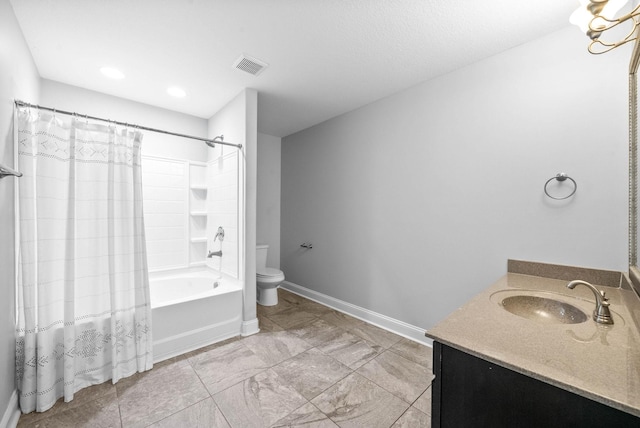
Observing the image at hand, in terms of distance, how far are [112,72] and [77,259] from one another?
1.65 metres

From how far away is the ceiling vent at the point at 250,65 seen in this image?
2074 millimetres

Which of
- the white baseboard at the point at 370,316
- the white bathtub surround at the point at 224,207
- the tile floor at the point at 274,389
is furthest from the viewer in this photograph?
the white bathtub surround at the point at 224,207

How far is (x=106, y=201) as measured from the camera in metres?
1.87

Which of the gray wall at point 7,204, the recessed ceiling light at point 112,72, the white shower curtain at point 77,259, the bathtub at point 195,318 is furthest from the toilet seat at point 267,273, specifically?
the recessed ceiling light at point 112,72

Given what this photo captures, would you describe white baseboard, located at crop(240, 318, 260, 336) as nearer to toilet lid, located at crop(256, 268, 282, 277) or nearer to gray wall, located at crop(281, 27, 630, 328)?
toilet lid, located at crop(256, 268, 282, 277)

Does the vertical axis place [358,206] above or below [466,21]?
below

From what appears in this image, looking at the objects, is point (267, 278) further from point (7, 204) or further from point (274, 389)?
point (7, 204)

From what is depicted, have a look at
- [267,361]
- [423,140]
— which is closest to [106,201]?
[267,361]

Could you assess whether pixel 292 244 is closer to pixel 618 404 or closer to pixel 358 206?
pixel 358 206

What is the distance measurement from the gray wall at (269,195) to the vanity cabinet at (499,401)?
336 cm

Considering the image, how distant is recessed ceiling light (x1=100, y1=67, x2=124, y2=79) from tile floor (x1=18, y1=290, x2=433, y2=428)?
2.49 m

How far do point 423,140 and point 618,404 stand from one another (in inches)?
83.2

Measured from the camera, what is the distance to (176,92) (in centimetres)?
266

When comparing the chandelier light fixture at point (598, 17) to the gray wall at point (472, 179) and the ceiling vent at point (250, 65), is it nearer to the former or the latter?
the gray wall at point (472, 179)
